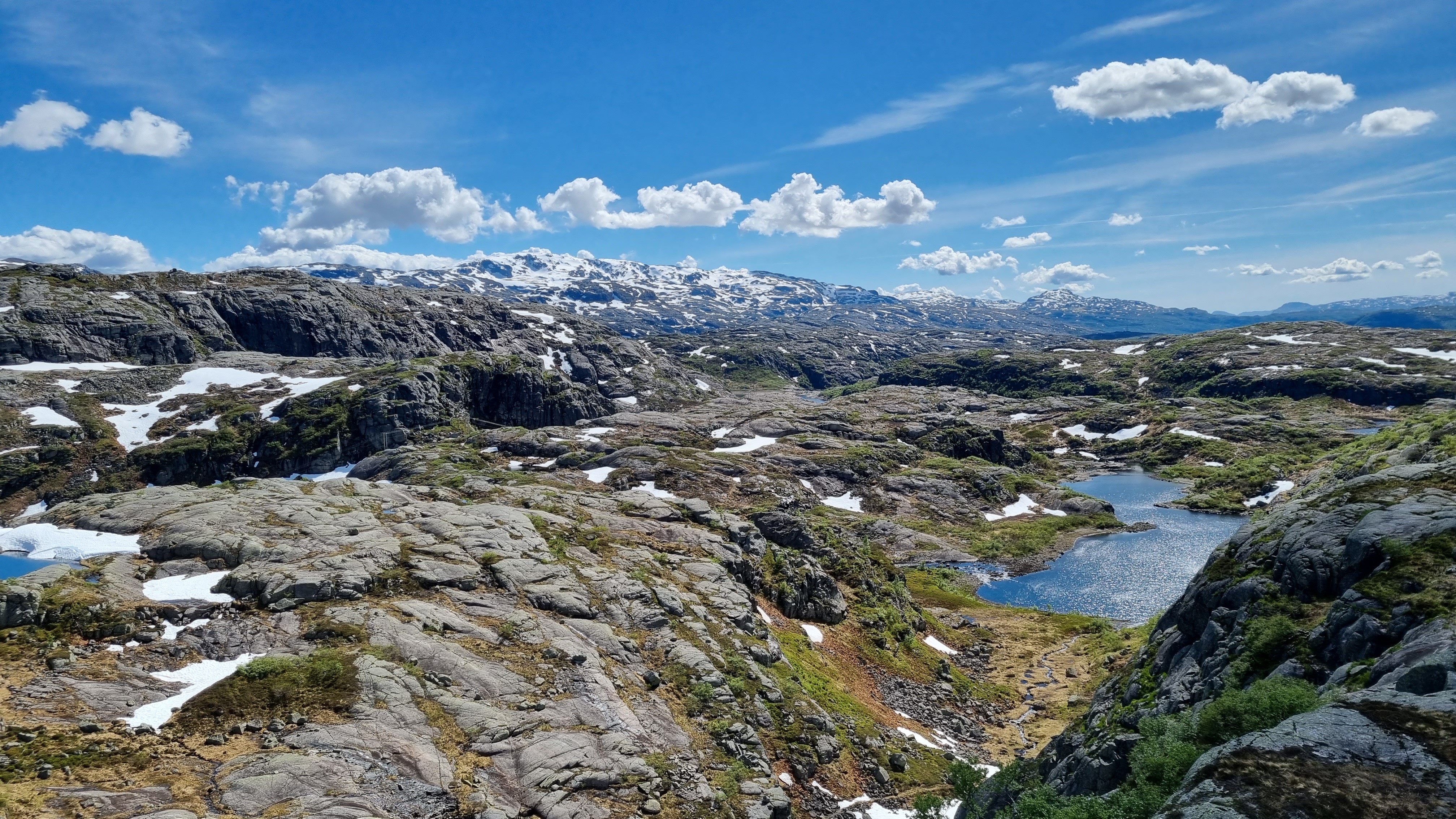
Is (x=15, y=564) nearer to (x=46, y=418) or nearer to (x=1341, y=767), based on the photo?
(x=1341, y=767)

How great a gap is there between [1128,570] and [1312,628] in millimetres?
95377

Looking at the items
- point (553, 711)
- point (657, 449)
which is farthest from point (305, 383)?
point (553, 711)

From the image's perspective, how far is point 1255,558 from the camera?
28125mm

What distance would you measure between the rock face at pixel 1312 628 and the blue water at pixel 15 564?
53.0 metres

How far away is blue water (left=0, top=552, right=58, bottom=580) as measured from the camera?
3600 cm

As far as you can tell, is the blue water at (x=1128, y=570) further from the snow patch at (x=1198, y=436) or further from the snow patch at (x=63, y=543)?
the snow patch at (x=63, y=543)

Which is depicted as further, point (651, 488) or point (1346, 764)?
point (651, 488)

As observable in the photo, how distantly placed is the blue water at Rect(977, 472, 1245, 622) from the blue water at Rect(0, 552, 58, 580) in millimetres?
98125

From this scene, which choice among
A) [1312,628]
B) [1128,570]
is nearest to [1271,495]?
[1128,570]

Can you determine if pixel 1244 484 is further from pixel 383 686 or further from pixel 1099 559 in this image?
pixel 383 686

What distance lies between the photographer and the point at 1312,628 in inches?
891

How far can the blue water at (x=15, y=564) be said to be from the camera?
118 feet

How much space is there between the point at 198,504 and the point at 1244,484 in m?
182

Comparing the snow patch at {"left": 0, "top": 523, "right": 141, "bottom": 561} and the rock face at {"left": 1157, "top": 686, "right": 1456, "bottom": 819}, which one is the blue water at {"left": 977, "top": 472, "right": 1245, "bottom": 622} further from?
the snow patch at {"left": 0, "top": 523, "right": 141, "bottom": 561}
